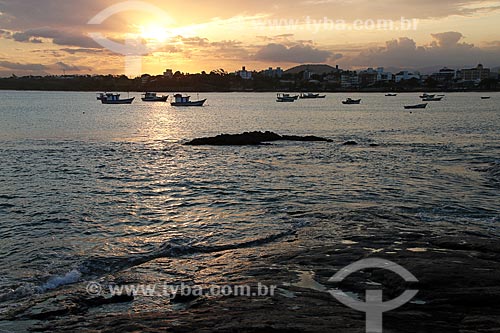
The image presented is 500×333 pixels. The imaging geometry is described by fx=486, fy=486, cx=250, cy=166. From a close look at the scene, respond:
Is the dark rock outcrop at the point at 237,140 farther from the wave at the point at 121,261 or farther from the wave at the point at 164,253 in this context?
the wave at the point at 164,253

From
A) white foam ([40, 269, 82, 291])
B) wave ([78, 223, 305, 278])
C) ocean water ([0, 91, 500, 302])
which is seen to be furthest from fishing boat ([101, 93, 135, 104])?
white foam ([40, 269, 82, 291])

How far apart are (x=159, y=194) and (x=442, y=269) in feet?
43.0

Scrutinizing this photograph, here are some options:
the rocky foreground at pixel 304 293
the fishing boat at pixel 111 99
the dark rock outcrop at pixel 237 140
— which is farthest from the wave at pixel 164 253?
the fishing boat at pixel 111 99

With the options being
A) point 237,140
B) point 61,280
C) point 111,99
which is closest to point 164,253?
point 61,280

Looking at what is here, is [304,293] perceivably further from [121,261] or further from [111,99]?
[111,99]

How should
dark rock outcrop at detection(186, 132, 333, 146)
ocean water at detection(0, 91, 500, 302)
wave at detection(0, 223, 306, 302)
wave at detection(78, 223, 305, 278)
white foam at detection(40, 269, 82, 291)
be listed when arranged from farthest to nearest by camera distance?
1. dark rock outcrop at detection(186, 132, 333, 146)
2. ocean water at detection(0, 91, 500, 302)
3. wave at detection(78, 223, 305, 278)
4. white foam at detection(40, 269, 82, 291)
5. wave at detection(0, 223, 306, 302)

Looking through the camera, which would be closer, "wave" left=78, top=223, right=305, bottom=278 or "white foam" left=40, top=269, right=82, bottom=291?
"white foam" left=40, top=269, right=82, bottom=291

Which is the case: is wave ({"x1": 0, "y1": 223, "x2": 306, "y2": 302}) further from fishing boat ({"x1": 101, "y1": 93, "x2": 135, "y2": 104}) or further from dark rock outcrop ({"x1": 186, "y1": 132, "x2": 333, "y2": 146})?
fishing boat ({"x1": 101, "y1": 93, "x2": 135, "y2": 104})

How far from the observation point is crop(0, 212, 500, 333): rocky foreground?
6660 mm

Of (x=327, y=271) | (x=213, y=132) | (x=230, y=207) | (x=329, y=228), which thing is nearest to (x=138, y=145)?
(x=213, y=132)

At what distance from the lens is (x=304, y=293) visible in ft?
26.8

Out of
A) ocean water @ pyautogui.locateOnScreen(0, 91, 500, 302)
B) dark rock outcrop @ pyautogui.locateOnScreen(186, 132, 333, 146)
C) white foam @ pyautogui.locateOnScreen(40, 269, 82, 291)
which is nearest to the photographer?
white foam @ pyautogui.locateOnScreen(40, 269, 82, 291)

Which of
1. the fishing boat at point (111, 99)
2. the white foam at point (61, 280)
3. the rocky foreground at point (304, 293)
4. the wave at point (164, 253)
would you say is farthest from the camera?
the fishing boat at point (111, 99)

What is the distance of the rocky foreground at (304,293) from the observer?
666 centimetres
